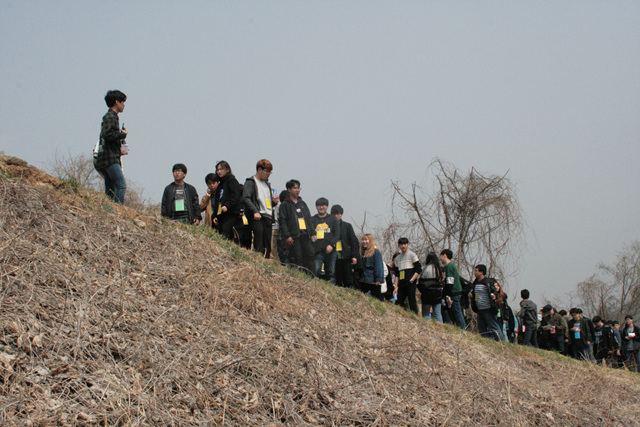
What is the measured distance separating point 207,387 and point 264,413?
0.51 meters

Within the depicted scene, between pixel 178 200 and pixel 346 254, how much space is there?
3.55m

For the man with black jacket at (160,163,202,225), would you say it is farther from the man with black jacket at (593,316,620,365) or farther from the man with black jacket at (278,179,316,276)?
the man with black jacket at (593,316,620,365)

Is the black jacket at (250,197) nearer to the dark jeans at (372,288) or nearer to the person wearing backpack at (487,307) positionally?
the dark jeans at (372,288)

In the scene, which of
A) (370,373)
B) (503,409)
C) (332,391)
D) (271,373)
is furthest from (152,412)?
(503,409)

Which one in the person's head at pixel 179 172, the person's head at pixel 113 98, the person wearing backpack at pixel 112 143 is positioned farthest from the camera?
the person's head at pixel 179 172

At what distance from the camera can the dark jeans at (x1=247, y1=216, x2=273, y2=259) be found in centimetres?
959

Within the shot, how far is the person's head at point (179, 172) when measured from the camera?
9.27m

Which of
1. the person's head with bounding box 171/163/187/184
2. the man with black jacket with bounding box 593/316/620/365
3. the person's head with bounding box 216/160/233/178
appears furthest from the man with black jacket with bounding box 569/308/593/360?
the person's head with bounding box 171/163/187/184

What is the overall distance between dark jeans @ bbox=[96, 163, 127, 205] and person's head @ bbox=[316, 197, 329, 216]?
12.5 ft

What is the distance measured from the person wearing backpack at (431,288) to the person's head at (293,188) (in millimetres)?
3341

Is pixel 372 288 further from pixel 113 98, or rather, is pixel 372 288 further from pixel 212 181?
pixel 113 98

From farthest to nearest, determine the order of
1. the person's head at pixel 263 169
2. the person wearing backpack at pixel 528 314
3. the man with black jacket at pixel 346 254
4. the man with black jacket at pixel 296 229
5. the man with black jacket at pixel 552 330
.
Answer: the man with black jacket at pixel 552 330 < the person wearing backpack at pixel 528 314 < the man with black jacket at pixel 346 254 < the man with black jacket at pixel 296 229 < the person's head at pixel 263 169

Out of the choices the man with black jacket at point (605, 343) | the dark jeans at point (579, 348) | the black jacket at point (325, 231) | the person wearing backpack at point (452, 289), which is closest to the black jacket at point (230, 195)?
the black jacket at point (325, 231)

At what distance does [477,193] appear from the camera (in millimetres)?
16641
